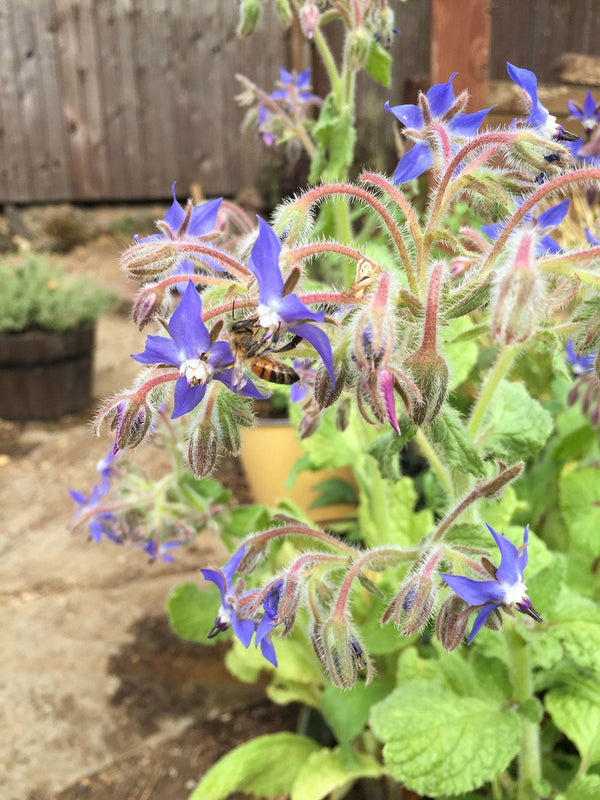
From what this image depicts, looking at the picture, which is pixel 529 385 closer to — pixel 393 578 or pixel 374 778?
pixel 393 578

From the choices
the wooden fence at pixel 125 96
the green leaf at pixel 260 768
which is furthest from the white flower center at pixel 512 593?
the wooden fence at pixel 125 96

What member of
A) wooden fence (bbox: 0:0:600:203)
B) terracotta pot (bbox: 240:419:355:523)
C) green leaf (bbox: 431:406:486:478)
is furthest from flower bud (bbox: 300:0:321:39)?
wooden fence (bbox: 0:0:600:203)

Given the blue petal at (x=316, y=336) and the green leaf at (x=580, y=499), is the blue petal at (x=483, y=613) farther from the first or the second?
the green leaf at (x=580, y=499)

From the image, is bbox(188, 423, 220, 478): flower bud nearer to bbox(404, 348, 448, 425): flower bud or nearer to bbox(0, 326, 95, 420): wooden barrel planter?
bbox(404, 348, 448, 425): flower bud

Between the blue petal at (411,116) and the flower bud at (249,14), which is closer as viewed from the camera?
the blue petal at (411,116)

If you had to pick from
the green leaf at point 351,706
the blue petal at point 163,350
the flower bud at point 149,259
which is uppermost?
the flower bud at point 149,259

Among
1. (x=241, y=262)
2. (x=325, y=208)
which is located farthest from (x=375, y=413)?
(x=325, y=208)
